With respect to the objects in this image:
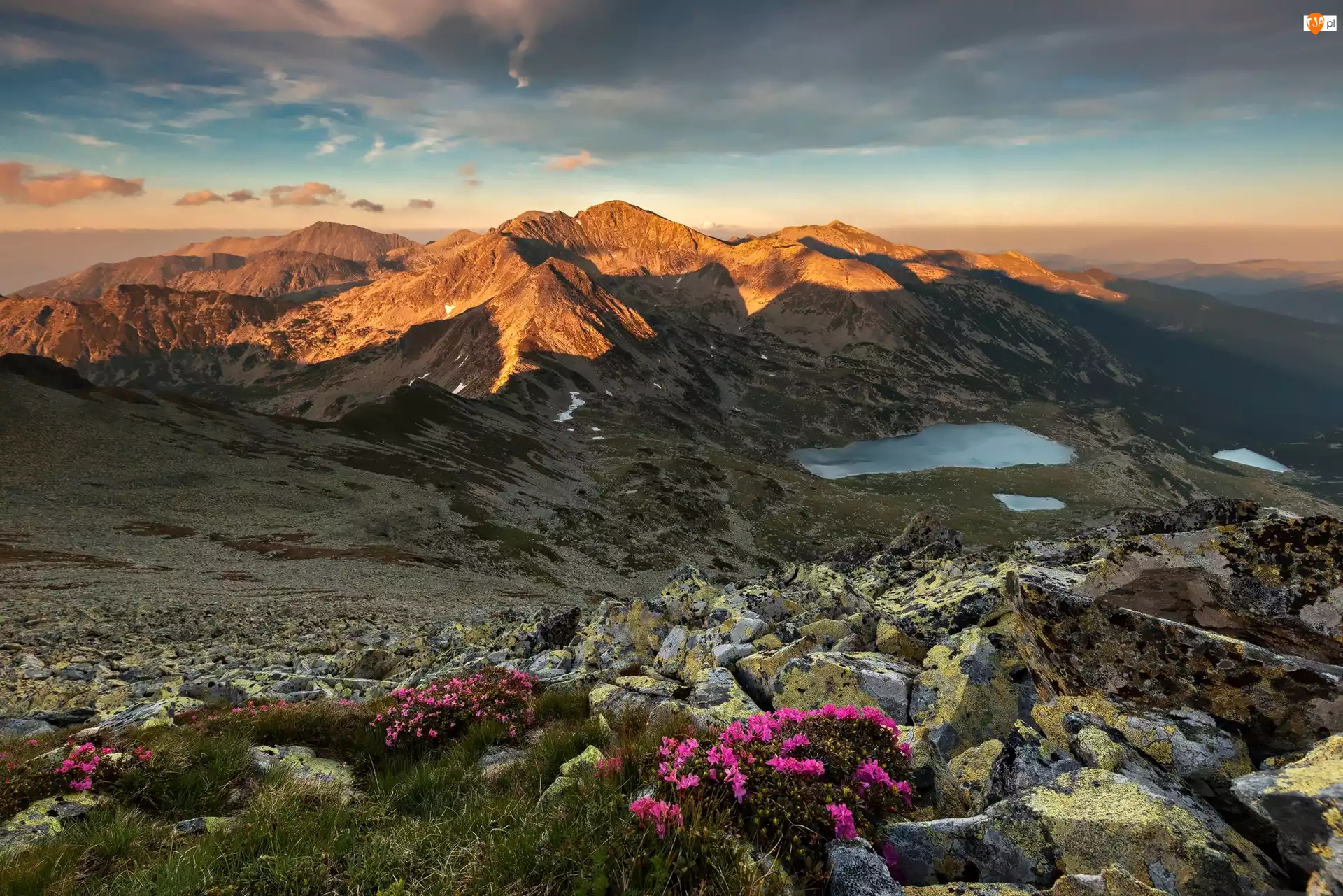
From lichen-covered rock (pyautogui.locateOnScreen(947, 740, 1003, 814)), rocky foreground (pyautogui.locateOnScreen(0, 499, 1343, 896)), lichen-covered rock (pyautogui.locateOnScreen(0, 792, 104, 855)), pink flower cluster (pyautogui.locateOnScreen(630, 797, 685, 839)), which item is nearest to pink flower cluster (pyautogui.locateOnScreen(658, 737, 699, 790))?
pink flower cluster (pyautogui.locateOnScreen(630, 797, 685, 839))

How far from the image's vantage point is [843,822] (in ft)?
17.0

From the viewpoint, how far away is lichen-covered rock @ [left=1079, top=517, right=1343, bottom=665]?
27.5 ft

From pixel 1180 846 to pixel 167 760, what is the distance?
11.4 metres

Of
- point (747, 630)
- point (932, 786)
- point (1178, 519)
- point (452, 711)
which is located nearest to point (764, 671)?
point (747, 630)

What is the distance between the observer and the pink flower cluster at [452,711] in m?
9.61

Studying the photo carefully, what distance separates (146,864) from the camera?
18.1 ft

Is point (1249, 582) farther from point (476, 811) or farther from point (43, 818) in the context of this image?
point (43, 818)

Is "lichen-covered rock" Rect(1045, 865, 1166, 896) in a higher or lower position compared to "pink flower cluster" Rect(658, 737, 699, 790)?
lower

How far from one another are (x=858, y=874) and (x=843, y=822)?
16.4 inches

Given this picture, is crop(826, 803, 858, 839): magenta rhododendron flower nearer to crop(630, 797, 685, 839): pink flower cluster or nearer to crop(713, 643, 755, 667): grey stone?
crop(630, 797, 685, 839): pink flower cluster

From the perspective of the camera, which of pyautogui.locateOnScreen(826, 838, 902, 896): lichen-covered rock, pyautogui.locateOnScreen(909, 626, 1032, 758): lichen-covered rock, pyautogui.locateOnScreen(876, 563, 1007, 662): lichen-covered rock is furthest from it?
pyautogui.locateOnScreen(876, 563, 1007, 662): lichen-covered rock

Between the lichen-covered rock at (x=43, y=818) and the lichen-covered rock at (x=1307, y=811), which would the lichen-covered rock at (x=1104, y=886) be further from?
the lichen-covered rock at (x=43, y=818)

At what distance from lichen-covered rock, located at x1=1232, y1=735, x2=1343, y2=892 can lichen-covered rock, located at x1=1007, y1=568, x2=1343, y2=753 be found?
208cm

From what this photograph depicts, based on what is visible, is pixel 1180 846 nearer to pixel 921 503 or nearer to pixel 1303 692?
pixel 1303 692
